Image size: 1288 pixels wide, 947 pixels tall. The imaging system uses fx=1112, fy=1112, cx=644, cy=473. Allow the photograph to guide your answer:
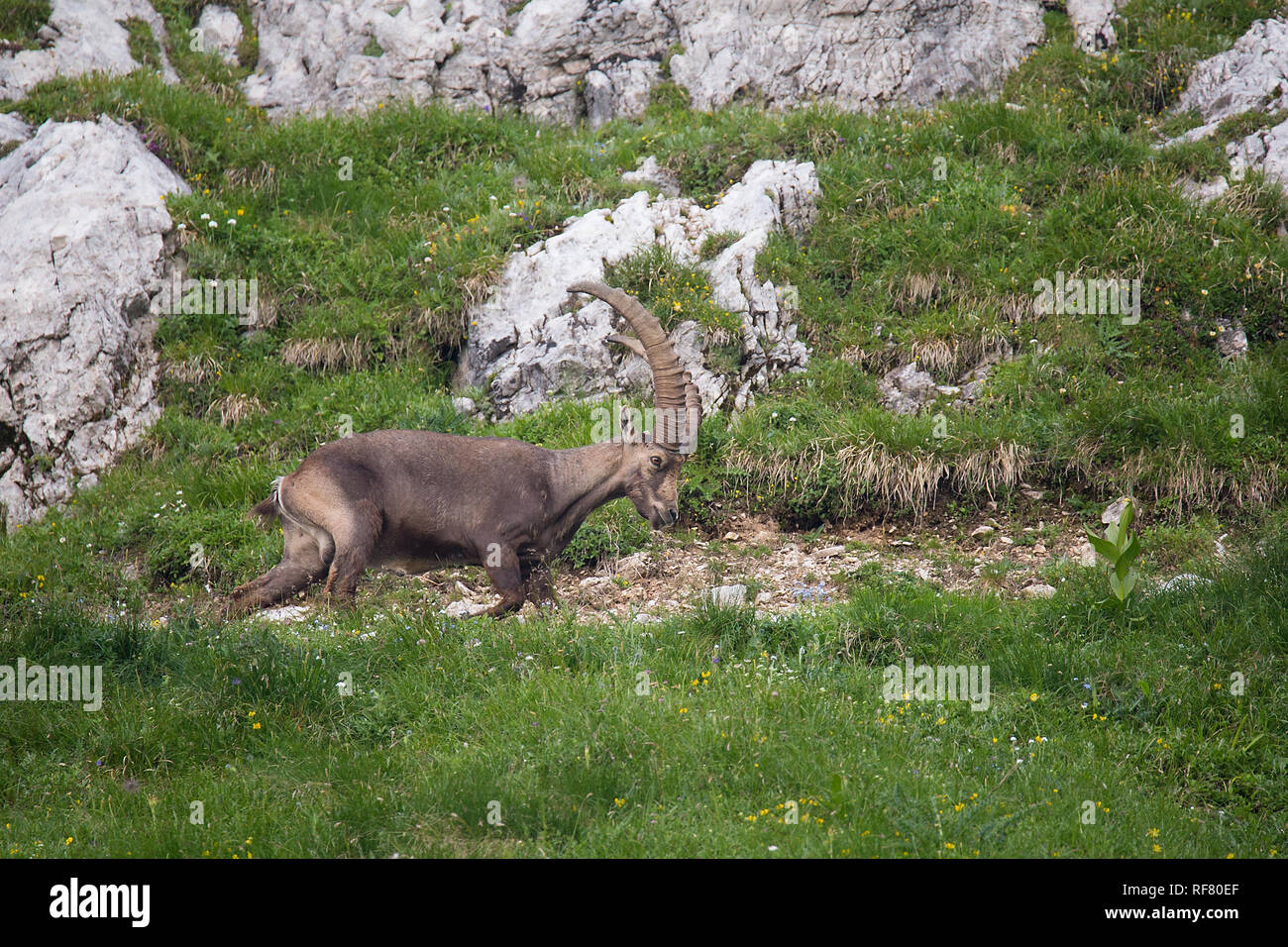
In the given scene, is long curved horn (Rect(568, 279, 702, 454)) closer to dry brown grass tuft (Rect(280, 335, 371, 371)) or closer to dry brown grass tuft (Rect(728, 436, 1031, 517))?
dry brown grass tuft (Rect(728, 436, 1031, 517))

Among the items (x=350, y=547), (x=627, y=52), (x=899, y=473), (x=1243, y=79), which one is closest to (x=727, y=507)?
(x=899, y=473)

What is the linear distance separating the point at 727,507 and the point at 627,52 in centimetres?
884

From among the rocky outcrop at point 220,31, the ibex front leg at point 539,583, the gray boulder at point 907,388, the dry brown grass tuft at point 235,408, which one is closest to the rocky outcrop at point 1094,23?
the gray boulder at point 907,388

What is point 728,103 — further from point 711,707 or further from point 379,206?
point 711,707

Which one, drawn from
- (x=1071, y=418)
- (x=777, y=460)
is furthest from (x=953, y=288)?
(x=777, y=460)

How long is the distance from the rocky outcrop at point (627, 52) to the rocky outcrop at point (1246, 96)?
275cm

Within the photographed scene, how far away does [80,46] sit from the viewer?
16703mm

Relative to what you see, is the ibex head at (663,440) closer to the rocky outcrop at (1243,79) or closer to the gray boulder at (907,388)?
the gray boulder at (907,388)

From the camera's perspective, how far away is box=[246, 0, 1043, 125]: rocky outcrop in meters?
16.8

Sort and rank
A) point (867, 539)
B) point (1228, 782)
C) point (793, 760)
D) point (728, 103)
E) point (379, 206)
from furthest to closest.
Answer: point (728, 103) < point (379, 206) < point (867, 539) < point (1228, 782) < point (793, 760)

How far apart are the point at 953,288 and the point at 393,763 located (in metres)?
9.08

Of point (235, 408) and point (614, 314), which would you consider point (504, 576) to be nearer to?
point (614, 314)

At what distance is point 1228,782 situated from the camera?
6.86 metres

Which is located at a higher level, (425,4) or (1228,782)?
(425,4)
